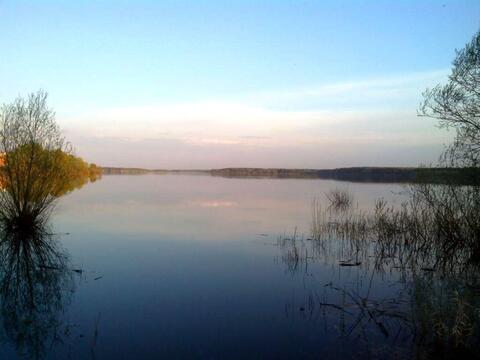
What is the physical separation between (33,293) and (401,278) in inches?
318

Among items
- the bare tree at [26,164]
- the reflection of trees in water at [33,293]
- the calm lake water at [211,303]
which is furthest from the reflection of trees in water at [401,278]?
the bare tree at [26,164]

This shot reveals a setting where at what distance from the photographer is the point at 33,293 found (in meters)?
7.54

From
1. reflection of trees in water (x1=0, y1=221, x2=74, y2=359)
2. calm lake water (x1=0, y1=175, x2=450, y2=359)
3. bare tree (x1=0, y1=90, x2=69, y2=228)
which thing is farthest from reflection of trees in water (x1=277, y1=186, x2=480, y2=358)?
bare tree (x1=0, y1=90, x2=69, y2=228)

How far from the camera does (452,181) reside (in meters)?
11.3

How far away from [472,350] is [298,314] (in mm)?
2632

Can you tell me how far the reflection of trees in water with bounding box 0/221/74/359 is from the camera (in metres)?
5.51

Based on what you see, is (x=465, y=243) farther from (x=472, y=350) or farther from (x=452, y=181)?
(x=472, y=350)

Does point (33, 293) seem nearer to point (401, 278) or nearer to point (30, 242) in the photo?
point (30, 242)

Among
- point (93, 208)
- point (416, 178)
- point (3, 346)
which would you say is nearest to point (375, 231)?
point (416, 178)

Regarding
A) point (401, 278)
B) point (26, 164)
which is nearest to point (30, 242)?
point (26, 164)

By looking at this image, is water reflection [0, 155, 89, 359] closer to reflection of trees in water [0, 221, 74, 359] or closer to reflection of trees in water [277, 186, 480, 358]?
reflection of trees in water [0, 221, 74, 359]

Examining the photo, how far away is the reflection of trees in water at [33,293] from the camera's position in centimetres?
551

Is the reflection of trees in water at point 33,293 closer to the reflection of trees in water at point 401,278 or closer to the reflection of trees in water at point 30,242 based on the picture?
the reflection of trees in water at point 30,242

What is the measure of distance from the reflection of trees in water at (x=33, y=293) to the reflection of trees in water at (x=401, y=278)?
4.01 m
